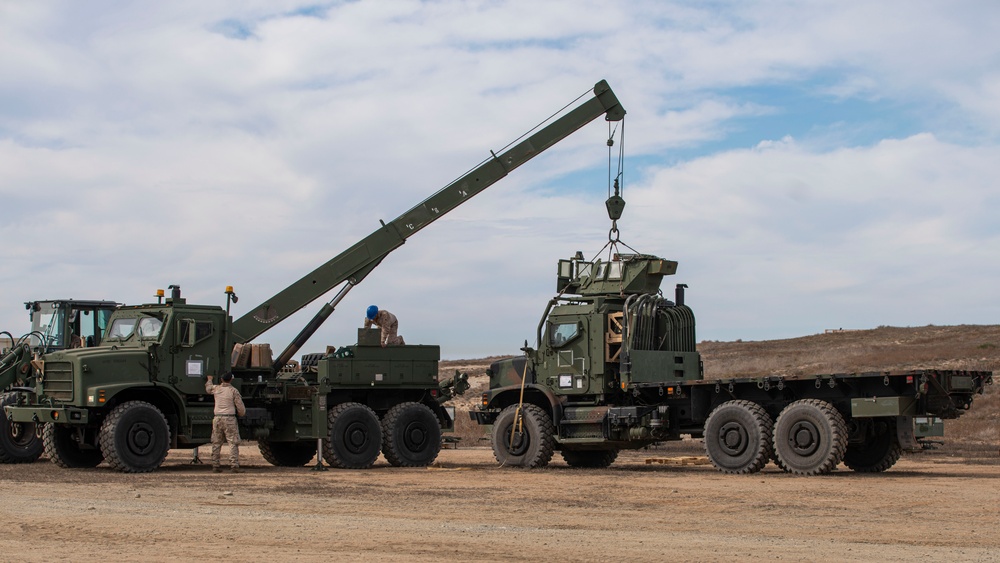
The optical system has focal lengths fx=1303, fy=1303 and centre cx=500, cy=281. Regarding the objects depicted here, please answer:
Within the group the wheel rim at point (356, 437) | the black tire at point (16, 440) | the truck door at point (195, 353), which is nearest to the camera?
the truck door at point (195, 353)

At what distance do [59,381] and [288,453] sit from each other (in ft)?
16.1

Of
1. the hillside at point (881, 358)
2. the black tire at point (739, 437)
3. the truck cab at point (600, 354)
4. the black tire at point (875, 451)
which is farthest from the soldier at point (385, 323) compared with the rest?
the hillside at point (881, 358)

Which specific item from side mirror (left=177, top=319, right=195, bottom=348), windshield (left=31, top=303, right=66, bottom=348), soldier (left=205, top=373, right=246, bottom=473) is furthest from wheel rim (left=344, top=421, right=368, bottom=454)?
windshield (left=31, top=303, right=66, bottom=348)

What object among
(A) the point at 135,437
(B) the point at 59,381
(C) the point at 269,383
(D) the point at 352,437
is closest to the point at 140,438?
(A) the point at 135,437

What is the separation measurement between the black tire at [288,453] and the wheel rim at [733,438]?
7.51 meters

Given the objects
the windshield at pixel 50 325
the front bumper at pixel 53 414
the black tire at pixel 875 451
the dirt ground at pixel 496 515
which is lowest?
the dirt ground at pixel 496 515

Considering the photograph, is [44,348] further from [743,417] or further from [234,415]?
[743,417]

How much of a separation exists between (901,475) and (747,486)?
362cm

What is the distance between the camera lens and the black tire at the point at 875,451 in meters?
20.4

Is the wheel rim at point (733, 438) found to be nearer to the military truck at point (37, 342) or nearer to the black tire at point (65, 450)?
the black tire at point (65, 450)

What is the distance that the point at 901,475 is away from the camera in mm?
19906

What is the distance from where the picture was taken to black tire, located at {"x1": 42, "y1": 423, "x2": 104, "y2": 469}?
2073 cm

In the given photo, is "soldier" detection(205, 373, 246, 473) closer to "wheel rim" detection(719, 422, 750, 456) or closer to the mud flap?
"wheel rim" detection(719, 422, 750, 456)

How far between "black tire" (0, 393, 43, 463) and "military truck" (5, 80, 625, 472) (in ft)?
1.44
